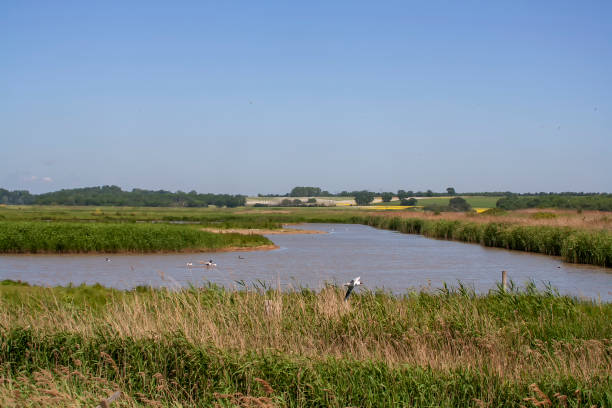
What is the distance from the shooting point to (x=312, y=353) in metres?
9.16

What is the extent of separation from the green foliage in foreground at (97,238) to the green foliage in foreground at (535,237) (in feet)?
58.9

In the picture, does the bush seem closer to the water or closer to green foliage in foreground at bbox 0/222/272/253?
the water

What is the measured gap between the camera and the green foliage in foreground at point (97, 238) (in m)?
34.5

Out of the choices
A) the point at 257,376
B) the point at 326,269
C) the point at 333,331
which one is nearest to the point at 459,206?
the point at 326,269

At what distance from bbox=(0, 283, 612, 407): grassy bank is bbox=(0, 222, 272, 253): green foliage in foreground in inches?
921

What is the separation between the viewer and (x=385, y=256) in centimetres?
3388

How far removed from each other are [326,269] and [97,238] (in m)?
15.2

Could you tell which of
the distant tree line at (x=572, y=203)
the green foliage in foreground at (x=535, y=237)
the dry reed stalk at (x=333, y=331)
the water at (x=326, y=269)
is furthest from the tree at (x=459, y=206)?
the dry reed stalk at (x=333, y=331)

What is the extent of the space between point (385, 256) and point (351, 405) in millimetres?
26679

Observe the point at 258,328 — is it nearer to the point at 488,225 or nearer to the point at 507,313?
the point at 507,313

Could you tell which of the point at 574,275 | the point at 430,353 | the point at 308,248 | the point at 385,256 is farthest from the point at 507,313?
the point at 308,248

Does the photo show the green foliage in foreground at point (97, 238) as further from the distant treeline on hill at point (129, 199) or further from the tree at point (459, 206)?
the distant treeline on hill at point (129, 199)

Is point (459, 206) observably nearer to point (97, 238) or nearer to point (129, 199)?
point (97, 238)

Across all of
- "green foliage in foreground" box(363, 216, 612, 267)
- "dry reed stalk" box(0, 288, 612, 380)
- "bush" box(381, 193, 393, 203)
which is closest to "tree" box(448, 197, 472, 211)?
"bush" box(381, 193, 393, 203)
